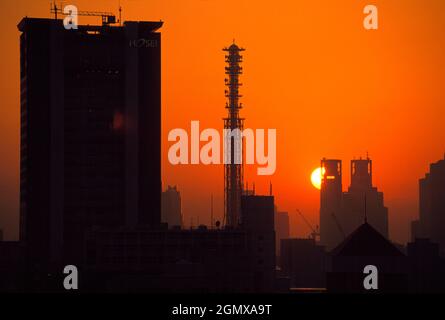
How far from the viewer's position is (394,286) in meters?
196
